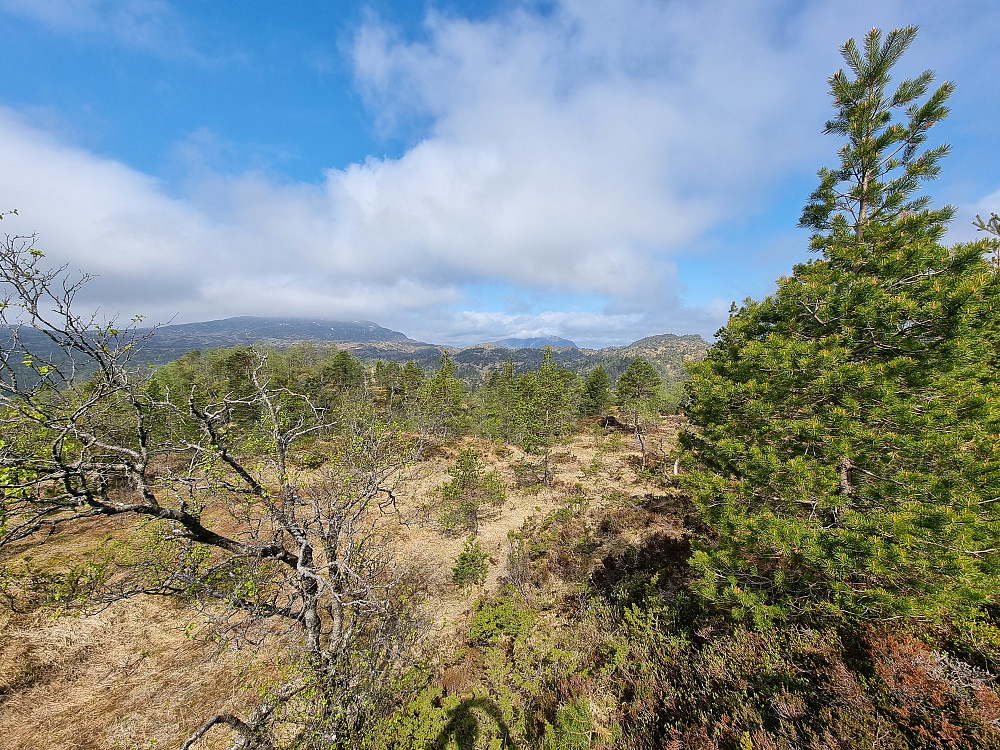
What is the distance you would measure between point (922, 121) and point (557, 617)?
14459 millimetres

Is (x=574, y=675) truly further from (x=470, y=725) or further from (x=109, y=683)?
(x=109, y=683)

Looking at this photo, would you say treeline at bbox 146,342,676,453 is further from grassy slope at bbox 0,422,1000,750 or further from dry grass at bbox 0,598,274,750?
dry grass at bbox 0,598,274,750

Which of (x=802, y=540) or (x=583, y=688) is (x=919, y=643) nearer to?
(x=802, y=540)

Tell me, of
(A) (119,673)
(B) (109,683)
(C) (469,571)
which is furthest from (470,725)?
(A) (119,673)

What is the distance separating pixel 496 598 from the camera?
11328 mm

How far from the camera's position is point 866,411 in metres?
5.71

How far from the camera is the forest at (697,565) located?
4781mm

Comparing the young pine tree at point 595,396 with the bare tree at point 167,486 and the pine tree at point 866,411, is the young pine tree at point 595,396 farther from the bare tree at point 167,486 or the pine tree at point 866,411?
the bare tree at point 167,486

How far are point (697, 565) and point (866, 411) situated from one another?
13.2 feet

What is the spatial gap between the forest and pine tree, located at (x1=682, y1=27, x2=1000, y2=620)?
1.9 inches

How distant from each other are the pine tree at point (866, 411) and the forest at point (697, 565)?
0.05 m

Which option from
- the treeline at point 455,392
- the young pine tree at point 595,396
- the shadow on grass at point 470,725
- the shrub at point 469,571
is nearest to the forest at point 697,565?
the shadow on grass at point 470,725

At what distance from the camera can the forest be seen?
4.78m

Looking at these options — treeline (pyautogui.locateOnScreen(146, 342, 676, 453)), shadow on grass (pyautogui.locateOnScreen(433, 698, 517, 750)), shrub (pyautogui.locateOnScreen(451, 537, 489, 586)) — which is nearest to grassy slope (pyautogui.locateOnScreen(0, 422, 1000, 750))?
shadow on grass (pyautogui.locateOnScreen(433, 698, 517, 750))
